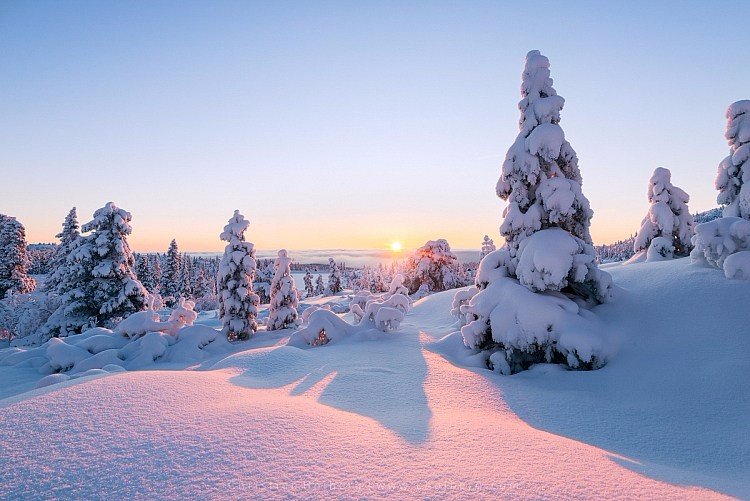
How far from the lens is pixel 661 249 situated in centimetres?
1795

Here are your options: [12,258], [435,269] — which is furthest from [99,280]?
[435,269]

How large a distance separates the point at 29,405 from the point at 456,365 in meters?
8.78

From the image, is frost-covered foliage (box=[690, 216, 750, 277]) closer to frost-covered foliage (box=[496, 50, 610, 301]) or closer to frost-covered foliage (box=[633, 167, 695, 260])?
frost-covered foliage (box=[496, 50, 610, 301])

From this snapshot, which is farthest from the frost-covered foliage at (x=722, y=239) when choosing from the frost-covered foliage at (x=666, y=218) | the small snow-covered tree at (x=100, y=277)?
the small snow-covered tree at (x=100, y=277)

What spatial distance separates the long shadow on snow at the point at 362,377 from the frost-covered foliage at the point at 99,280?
1597cm

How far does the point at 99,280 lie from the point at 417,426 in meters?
23.5

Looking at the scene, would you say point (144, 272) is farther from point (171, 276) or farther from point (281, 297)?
point (281, 297)

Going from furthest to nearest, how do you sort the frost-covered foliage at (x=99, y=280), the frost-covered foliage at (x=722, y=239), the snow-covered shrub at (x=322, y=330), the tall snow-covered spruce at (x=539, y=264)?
the frost-covered foliage at (x=99, y=280) < the snow-covered shrub at (x=322, y=330) < the frost-covered foliage at (x=722, y=239) < the tall snow-covered spruce at (x=539, y=264)

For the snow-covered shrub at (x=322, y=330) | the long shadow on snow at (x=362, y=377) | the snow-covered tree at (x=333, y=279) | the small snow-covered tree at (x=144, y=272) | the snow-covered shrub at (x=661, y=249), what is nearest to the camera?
the long shadow on snow at (x=362, y=377)

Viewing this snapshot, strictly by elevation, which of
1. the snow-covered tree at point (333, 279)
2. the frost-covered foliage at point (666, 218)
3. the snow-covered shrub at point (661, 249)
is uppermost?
the frost-covered foliage at point (666, 218)

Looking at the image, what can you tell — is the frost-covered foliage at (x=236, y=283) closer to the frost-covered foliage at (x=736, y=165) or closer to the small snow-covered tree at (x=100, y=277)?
the small snow-covered tree at (x=100, y=277)

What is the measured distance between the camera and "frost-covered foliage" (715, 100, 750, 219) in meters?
14.1

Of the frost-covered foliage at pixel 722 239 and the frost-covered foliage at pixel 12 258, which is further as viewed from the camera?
the frost-covered foliage at pixel 12 258

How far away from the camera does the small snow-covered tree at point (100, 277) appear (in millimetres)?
20312
